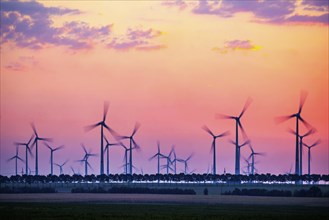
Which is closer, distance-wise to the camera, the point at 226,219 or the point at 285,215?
the point at 226,219

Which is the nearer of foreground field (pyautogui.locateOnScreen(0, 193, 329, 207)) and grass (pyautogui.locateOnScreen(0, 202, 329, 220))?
grass (pyautogui.locateOnScreen(0, 202, 329, 220))

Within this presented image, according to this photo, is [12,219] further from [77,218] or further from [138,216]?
[138,216]

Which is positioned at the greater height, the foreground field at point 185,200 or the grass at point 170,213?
the grass at point 170,213

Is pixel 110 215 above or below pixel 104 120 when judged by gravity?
below

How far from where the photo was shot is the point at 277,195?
182375mm

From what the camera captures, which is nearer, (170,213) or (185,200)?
(170,213)

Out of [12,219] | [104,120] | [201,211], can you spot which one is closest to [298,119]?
[104,120]

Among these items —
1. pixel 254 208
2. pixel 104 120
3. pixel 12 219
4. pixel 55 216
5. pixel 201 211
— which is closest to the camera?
pixel 12 219

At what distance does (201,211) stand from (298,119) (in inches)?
3145

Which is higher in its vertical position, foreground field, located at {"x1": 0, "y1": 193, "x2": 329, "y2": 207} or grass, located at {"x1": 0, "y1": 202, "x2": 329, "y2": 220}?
grass, located at {"x1": 0, "y1": 202, "x2": 329, "y2": 220}

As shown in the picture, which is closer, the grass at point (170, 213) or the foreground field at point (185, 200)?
the grass at point (170, 213)

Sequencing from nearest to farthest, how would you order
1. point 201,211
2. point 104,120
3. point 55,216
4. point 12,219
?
point 12,219 < point 55,216 < point 201,211 < point 104,120

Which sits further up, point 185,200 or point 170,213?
point 170,213

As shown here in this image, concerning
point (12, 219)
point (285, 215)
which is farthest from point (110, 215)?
point (285, 215)
